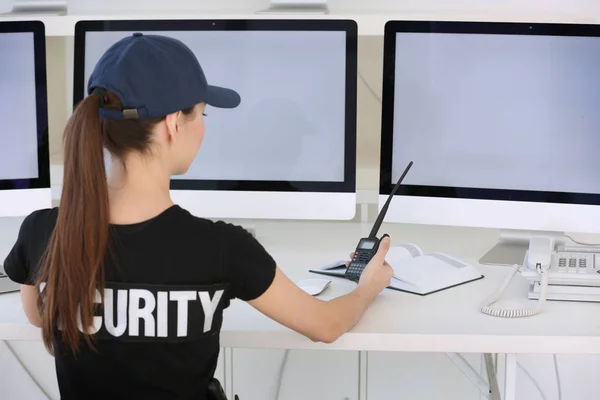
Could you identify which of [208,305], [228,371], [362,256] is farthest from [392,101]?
[228,371]

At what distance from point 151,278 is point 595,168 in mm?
925

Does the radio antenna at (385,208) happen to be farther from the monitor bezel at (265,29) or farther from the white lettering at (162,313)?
the white lettering at (162,313)

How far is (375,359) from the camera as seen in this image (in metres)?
2.03

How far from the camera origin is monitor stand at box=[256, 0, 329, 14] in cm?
184

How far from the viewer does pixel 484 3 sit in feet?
6.63

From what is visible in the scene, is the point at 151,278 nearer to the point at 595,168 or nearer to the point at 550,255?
the point at 550,255

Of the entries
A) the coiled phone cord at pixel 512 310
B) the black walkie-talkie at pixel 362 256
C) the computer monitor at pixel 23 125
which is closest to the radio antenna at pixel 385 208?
the black walkie-talkie at pixel 362 256

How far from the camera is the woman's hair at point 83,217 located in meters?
0.99

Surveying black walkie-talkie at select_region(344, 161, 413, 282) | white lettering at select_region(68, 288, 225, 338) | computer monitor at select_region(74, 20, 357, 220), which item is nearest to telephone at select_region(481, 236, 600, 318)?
black walkie-talkie at select_region(344, 161, 413, 282)

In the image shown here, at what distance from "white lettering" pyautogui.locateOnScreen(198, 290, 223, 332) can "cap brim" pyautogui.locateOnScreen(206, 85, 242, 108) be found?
279 millimetres

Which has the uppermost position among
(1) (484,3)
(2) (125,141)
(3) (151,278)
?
(1) (484,3)

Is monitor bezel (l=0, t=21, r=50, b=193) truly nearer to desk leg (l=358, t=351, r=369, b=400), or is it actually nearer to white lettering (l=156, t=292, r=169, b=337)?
white lettering (l=156, t=292, r=169, b=337)

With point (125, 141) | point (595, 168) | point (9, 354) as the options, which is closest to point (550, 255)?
point (595, 168)

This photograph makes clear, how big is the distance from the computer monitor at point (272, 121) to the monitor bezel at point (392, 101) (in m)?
0.07
